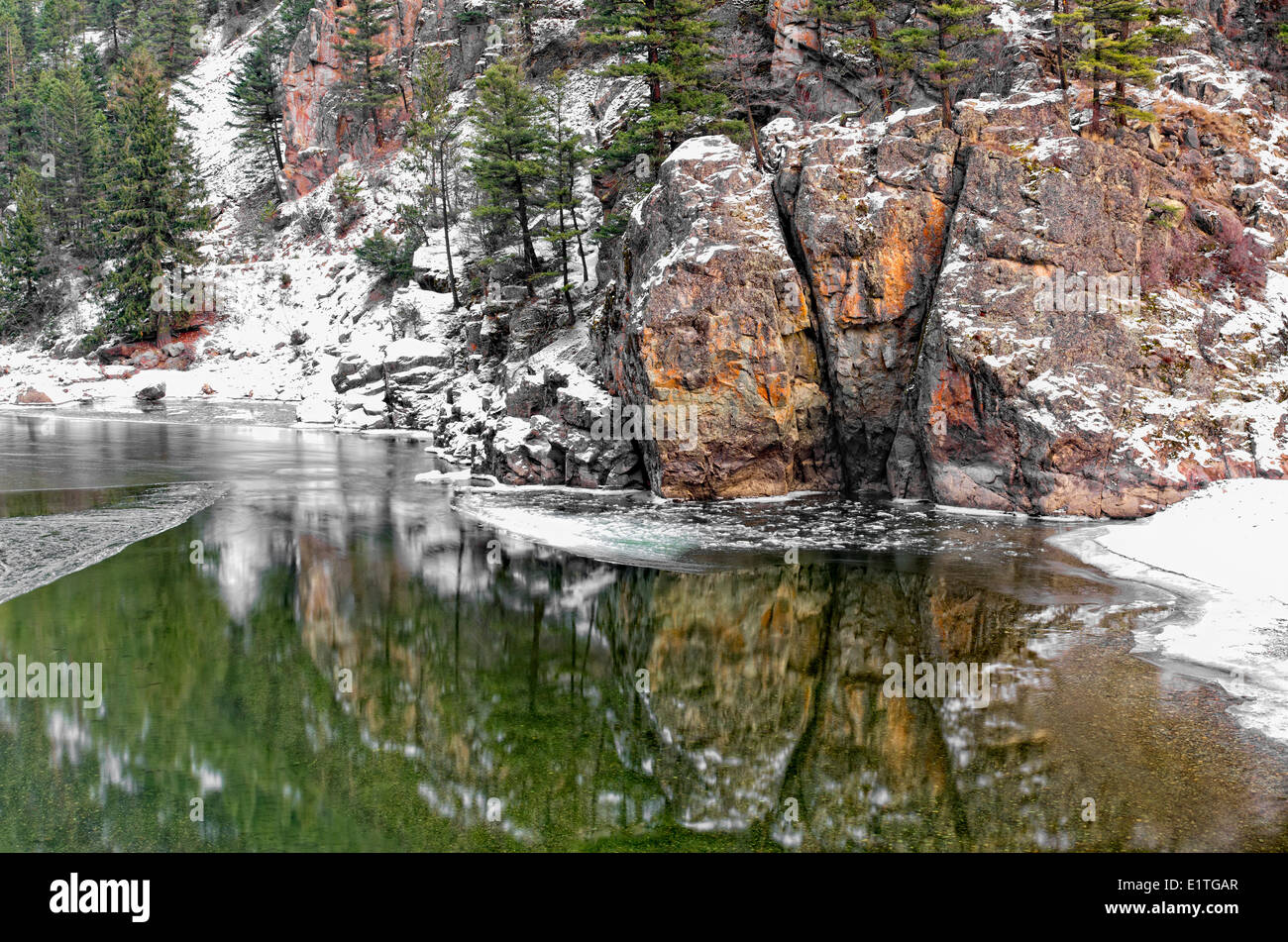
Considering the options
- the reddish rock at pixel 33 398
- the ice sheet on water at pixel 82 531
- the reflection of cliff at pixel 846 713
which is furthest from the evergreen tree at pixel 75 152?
the reflection of cliff at pixel 846 713

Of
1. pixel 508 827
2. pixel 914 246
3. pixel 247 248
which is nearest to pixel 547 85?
pixel 247 248

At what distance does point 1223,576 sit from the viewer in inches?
686

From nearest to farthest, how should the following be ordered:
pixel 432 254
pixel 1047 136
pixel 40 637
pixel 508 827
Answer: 1. pixel 508 827
2. pixel 40 637
3. pixel 1047 136
4. pixel 432 254

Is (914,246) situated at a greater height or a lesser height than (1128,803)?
greater

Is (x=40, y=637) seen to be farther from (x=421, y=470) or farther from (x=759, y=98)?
(x=759, y=98)

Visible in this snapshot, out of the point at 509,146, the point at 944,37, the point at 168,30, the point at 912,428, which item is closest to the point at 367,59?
the point at 168,30

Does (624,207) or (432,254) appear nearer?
(624,207)

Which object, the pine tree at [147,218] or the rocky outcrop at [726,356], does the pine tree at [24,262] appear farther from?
the rocky outcrop at [726,356]

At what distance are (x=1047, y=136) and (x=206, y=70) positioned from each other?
103 meters

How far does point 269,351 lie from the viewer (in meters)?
67.7

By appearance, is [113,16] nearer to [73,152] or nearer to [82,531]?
[73,152]

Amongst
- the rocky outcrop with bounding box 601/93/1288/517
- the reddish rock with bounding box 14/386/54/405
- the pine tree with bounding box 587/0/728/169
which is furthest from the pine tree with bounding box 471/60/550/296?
the reddish rock with bounding box 14/386/54/405

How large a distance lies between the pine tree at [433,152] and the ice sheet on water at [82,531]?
94.0ft

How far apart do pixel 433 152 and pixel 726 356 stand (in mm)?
38524
